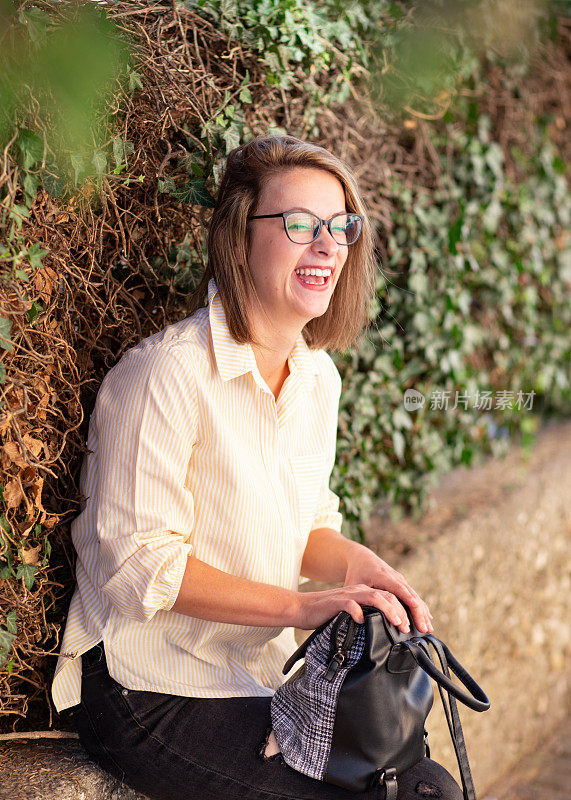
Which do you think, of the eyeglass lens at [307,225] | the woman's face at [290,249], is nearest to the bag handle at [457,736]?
the woman's face at [290,249]

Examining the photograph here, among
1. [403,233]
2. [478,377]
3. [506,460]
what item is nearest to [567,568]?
[506,460]

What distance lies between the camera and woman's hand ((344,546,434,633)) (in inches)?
70.2

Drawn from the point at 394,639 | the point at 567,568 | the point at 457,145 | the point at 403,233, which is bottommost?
the point at 567,568

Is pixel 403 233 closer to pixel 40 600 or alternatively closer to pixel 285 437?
pixel 285 437

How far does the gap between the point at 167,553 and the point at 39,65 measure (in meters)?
0.94

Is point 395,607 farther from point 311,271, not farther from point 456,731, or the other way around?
point 311,271

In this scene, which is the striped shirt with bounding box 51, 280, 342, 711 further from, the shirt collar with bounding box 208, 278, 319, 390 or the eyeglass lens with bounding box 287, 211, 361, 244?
the eyeglass lens with bounding box 287, 211, 361, 244

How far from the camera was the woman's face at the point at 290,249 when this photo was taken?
1.98m

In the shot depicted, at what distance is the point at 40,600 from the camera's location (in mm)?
1948

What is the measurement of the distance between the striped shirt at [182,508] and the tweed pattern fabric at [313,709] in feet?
0.61

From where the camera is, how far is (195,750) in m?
1.84

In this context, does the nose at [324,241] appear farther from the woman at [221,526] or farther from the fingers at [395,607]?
the fingers at [395,607]
